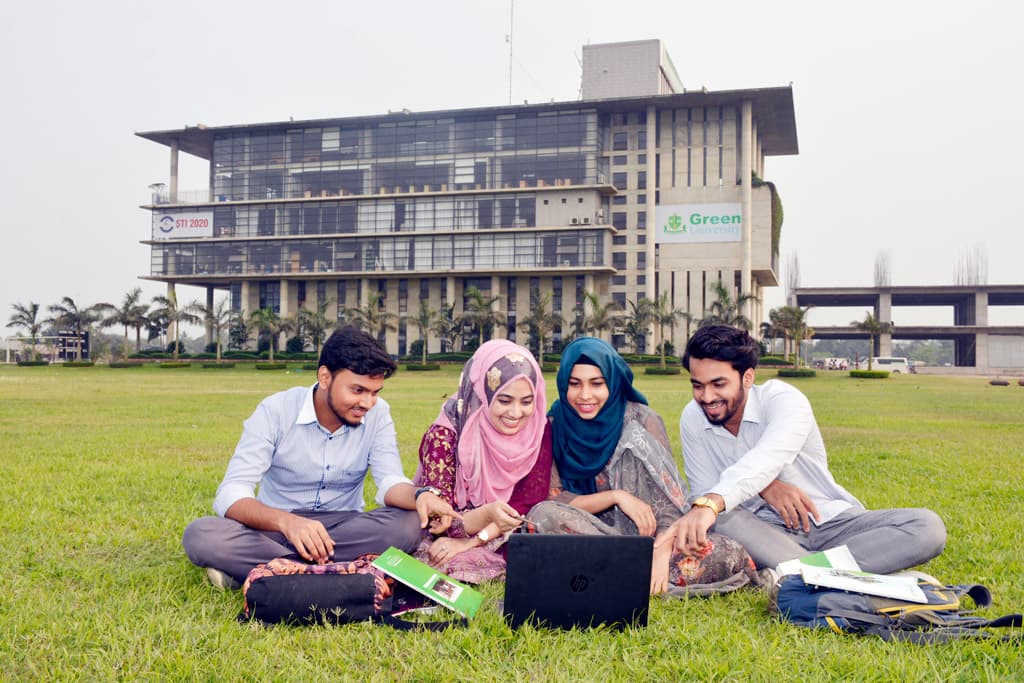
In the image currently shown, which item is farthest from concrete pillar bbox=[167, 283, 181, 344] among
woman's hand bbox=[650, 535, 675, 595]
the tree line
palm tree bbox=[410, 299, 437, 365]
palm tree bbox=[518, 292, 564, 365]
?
woman's hand bbox=[650, 535, 675, 595]

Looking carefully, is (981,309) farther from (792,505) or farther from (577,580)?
(577,580)

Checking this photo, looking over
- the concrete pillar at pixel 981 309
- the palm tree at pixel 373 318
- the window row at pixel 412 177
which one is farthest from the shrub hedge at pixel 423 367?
the concrete pillar at pixel 981 309

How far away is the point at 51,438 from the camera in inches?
423

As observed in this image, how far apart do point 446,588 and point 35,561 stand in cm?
251

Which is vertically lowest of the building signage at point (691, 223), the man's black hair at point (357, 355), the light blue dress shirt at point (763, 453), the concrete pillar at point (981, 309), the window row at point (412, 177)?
the light blue dress shirt at point (763, 453)

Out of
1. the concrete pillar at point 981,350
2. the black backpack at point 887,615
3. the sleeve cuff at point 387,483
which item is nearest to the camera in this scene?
the black backpack at point 887,615

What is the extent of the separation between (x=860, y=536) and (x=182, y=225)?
70.5 m

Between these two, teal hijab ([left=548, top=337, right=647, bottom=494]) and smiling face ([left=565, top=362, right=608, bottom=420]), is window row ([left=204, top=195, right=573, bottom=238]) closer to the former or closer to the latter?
teal hijab ([left=548, top=337, right=647, bottom=494])

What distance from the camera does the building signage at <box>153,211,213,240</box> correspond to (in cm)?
6650

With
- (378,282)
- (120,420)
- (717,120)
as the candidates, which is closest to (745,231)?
(717,120)

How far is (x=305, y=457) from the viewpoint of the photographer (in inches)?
170

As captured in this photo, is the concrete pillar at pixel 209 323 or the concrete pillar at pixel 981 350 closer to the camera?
the concrete pillar at pixel 209 323

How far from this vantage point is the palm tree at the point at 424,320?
186 feet

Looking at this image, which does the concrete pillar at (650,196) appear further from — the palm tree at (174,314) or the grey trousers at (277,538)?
the grey trousers at (277,538)
